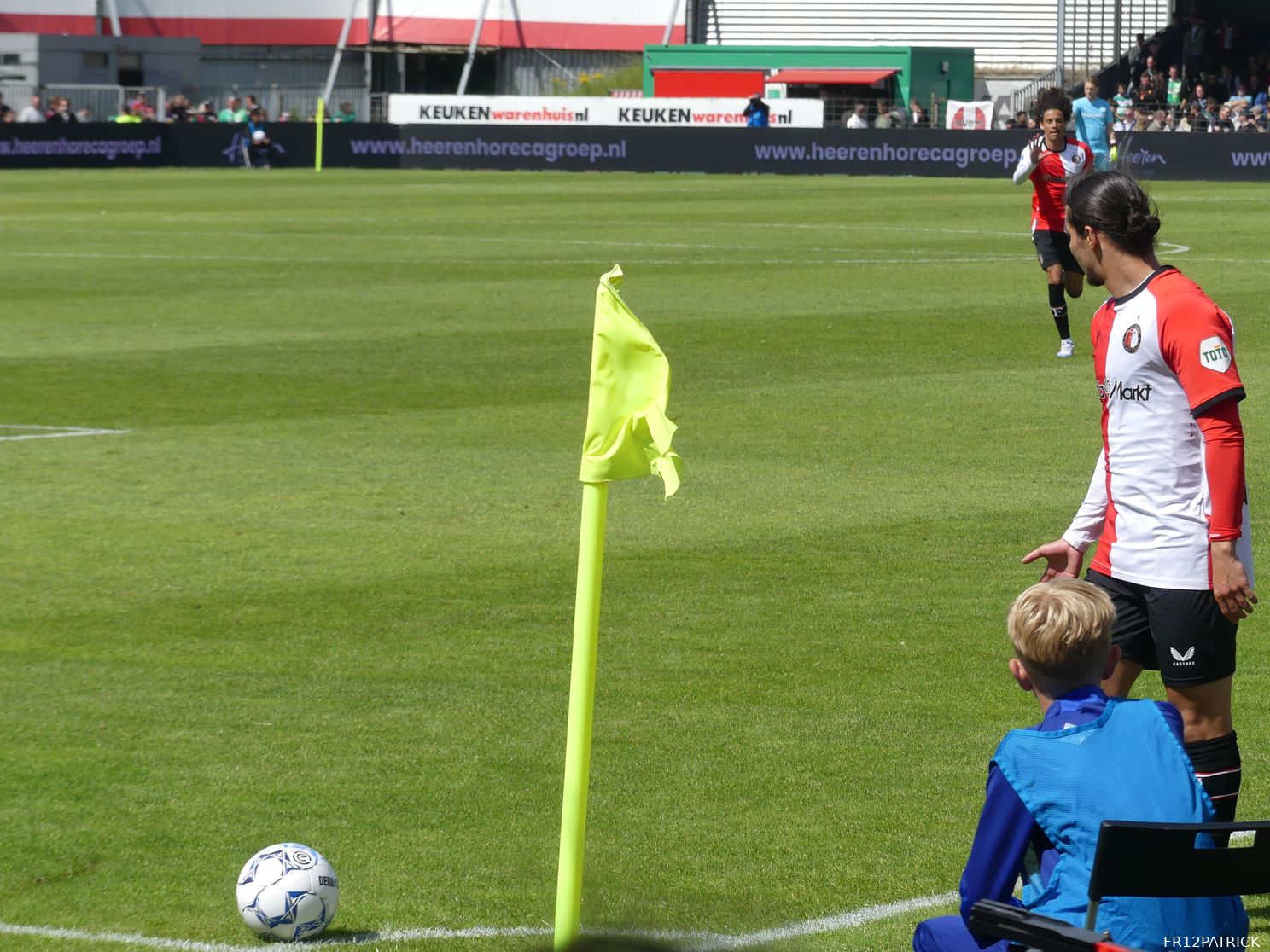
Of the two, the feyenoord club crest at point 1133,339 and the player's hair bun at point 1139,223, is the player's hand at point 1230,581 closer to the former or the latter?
the feyenoord club crest at point 1133,339

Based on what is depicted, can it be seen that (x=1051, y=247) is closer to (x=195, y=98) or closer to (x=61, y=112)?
(x=61, y=112)

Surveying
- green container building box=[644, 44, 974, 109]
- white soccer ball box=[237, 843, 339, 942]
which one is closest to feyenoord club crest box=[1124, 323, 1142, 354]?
white soccer ball box=[237, 843, 339, 942]

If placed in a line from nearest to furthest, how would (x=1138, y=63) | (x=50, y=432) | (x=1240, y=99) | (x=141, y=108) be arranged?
(x=50, y=432), (x=1240, y=99), (x=1138, y=63), (x=141, y=108)

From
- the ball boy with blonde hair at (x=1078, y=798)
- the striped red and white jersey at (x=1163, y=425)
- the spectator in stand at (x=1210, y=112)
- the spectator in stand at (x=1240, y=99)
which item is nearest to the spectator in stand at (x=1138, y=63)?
the spectator in stand at (x=1240, y=99)

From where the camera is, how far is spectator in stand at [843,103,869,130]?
5447 centimetres

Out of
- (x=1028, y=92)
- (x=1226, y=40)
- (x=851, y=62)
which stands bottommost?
(x=1028, y=92)

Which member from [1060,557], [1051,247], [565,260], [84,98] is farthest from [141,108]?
[1060,557]

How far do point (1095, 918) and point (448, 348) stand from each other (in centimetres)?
1485

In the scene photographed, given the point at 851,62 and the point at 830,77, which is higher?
the point at 851,62

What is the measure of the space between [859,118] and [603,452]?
52651 millimetres

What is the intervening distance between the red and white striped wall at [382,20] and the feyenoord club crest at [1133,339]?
6900 cm

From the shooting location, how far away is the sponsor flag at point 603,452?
13.8 feet

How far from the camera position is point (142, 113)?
195ft

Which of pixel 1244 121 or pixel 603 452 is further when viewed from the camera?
pixel 1244 121
